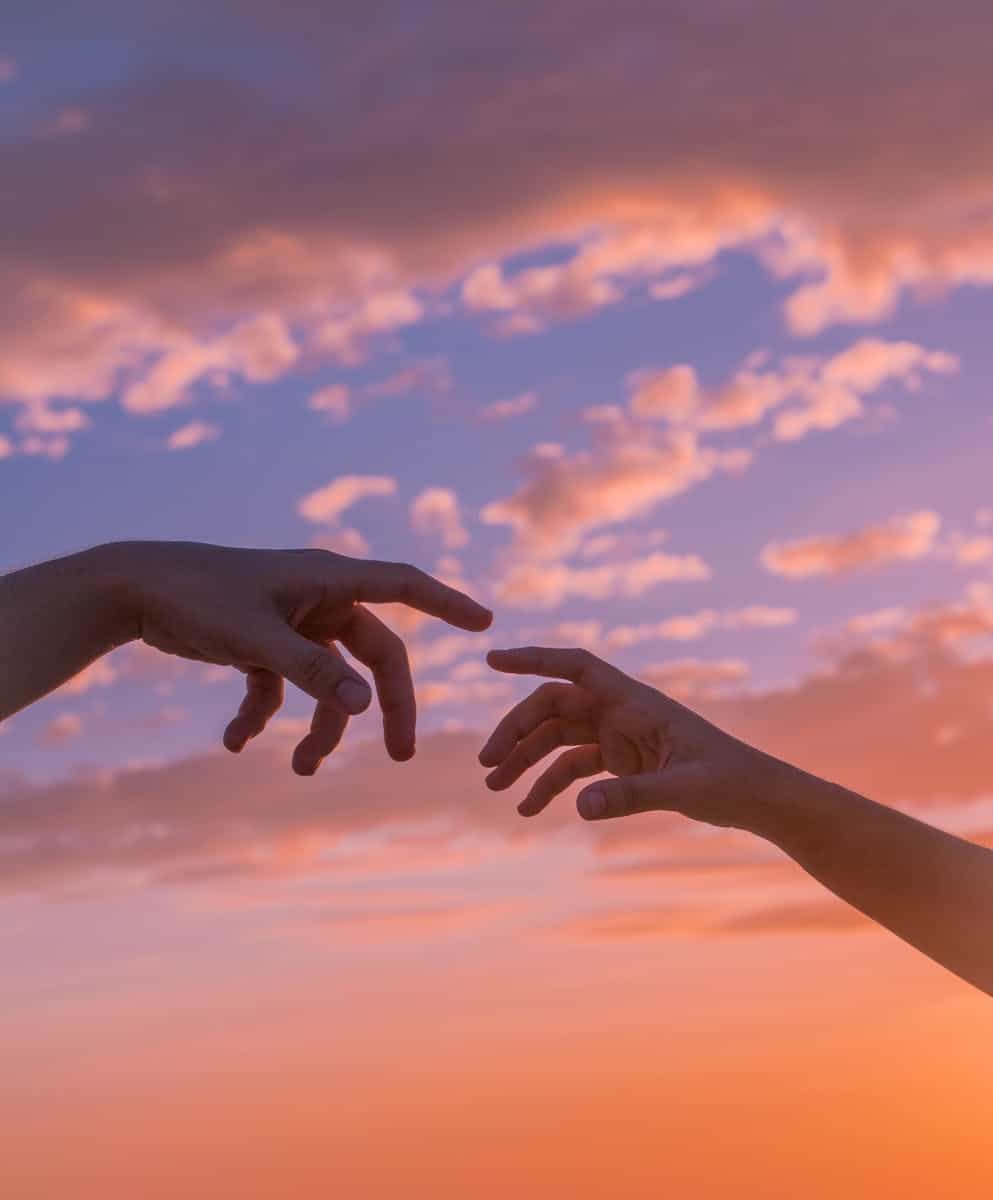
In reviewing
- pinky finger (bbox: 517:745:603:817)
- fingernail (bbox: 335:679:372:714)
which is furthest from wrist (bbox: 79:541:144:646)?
pinky finger (bbox: 517:745:603:817)

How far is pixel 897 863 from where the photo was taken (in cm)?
724

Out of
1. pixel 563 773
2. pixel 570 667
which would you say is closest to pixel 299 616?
pixel 570 667

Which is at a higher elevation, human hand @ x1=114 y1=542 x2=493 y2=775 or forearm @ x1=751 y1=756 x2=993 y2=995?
human hand @ x1=114 y1=542 x2=493 y2=775

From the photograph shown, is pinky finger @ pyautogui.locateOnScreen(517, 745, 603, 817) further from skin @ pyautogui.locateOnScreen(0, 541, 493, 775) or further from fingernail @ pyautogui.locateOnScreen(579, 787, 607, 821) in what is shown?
fingernail @ pyautogui.locateOnScreen(579, 787, 607, 821)

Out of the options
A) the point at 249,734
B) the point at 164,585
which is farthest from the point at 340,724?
the point at 164,585

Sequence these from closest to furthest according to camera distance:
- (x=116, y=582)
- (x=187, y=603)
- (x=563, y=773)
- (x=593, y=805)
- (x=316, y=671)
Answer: (x=593, y=805) → (x=316, y=671) → (x=187, y=603) → (x=116, y=582) → (x=563, y=773)

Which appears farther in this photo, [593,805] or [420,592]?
[420,592]

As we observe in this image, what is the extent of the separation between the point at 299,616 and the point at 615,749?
1.64 meters

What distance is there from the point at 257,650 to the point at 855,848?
2766 millimetres

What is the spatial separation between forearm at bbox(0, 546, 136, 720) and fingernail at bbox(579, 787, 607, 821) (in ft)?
7.52

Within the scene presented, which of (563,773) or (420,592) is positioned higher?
(420,592)

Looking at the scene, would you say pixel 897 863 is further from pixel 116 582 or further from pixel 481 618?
pixel 116 582

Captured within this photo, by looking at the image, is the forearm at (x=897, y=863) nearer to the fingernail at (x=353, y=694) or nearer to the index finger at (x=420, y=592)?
the index finger at (x=420, y=592)

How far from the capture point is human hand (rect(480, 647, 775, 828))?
269 inches
